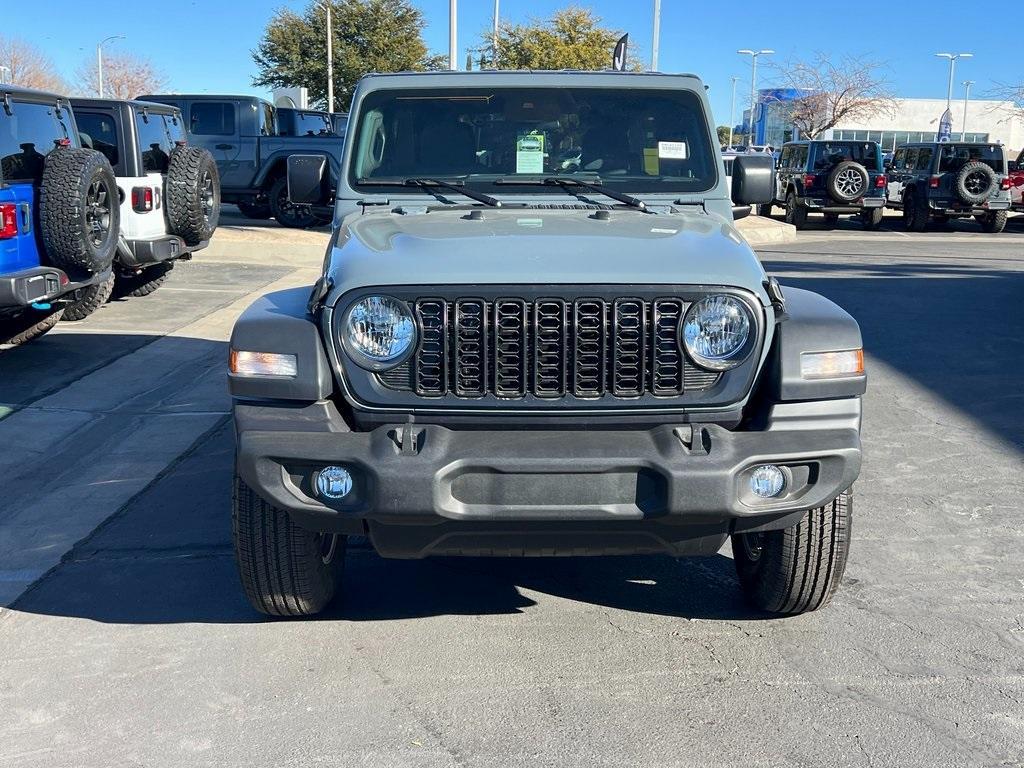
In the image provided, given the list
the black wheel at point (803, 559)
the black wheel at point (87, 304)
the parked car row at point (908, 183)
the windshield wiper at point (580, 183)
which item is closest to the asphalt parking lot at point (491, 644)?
the black wheel at point (803, 559)

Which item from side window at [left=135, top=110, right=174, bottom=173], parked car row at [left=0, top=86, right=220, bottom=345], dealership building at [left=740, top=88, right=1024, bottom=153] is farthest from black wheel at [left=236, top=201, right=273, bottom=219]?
dealership building at [left=740, top=88, right=1024, bottom=153]

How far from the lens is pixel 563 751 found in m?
3.19

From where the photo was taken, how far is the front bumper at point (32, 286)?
724cm

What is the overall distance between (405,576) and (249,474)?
1.30 meters

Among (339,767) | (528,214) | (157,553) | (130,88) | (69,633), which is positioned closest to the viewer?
(339,767)

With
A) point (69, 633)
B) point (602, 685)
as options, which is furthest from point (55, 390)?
point (602, 685)

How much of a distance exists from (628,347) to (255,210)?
673 inches

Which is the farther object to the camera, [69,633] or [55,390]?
[55,390]

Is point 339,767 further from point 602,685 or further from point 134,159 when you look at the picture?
point 134,159

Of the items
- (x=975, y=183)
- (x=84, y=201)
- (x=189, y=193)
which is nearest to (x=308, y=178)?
(x=84, y=201)

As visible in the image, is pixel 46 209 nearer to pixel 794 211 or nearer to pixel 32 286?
pixel 32 286

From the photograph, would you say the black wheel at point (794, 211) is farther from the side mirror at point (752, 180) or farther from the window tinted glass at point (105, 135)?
A: the side mirror at point (752, 180)

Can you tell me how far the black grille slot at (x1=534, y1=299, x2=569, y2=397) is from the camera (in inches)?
134

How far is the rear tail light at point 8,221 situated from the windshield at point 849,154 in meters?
19.0
